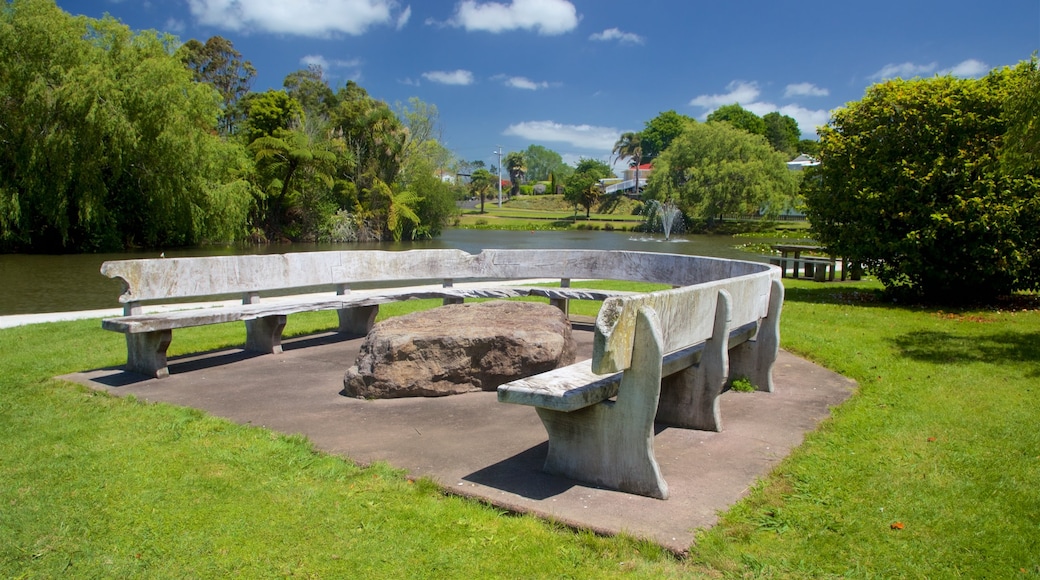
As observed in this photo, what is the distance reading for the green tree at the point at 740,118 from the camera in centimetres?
8819

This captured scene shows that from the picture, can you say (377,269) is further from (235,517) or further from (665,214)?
(665,214)

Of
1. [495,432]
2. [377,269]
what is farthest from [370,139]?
[495,432]

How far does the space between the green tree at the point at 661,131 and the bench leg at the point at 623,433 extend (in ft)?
355

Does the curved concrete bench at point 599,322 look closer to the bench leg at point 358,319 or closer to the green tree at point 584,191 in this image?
the bench leg at point 358,319

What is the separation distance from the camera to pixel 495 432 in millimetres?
4680

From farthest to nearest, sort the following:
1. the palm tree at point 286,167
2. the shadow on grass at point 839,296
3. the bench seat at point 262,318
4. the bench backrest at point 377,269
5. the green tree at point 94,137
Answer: the palm tree at point 286,167 → the green tree at point 94,137 → the shadow on grass at point 839,296 → the bench backrest at point 377,269 → the bench seat at point 262,318

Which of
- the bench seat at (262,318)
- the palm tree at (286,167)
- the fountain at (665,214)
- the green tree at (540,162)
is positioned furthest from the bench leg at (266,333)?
the green tree at (540,162)

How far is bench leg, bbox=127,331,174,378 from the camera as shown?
609 cm

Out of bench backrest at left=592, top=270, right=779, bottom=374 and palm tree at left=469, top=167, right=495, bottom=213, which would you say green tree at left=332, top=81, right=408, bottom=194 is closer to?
bench backrest at left=592, top=270, right=779, bottom=374

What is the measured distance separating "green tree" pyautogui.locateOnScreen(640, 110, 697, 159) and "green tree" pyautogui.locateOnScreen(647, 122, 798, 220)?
5564 cm

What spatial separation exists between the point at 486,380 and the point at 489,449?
1.32m

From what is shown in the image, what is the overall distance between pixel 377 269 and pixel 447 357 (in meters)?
3.13

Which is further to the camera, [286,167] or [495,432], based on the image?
[286,167]

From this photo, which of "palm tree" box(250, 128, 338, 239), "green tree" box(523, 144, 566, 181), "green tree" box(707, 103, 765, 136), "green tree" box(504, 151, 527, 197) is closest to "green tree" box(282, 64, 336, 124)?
"palm tree" box(250, 128, 338, 239)
